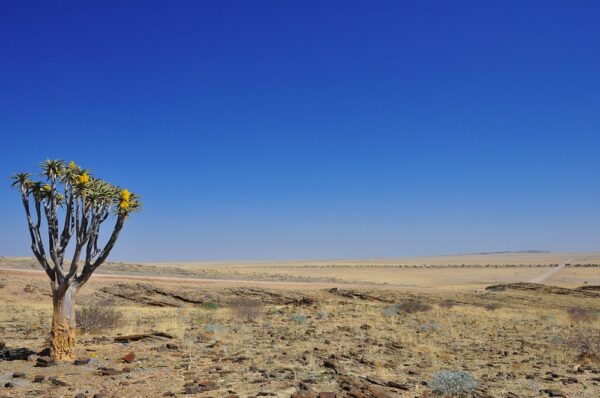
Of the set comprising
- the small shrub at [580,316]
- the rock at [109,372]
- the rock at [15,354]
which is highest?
the rock at [15,354]

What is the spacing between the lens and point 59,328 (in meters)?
11.0

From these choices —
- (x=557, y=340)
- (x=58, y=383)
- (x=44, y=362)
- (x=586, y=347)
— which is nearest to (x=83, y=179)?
(x=44, y=362)

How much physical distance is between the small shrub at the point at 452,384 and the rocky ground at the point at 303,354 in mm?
179

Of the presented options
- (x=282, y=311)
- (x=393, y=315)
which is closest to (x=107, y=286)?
(x=282, y=311)

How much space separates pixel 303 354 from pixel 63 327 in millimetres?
6034

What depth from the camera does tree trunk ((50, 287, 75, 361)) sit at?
36.1 feet

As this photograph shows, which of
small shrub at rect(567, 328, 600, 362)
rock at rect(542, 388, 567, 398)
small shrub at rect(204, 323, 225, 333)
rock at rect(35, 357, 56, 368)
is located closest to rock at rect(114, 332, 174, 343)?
small shrub at rect(204, 323, 225, 333)

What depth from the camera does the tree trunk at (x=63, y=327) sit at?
36.1ft

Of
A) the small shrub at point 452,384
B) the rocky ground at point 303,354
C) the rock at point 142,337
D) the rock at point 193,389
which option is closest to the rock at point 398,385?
the rocky ground at point 303,354

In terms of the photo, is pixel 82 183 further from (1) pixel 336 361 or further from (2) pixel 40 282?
(2) pixel 40 282

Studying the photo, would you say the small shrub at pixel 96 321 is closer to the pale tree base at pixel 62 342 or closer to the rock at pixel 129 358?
the pale tree base at pixel 62 342

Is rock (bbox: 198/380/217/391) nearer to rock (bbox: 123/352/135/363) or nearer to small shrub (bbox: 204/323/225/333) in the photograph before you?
rock (bbox: 123/352/135/363)

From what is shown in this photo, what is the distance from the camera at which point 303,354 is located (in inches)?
499

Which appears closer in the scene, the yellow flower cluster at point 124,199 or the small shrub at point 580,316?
the yellow flower cluster at point 124,199
